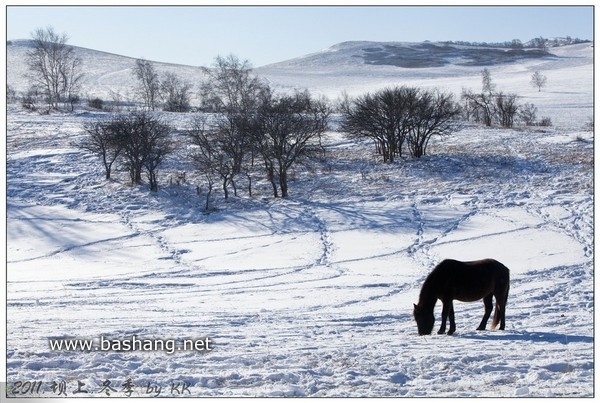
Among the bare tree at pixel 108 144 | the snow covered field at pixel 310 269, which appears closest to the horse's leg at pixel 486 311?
the snow covered field at pixel 310 269

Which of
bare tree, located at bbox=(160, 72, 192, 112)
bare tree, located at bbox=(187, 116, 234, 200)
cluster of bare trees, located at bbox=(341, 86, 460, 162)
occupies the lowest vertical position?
bare tree, located at bbox=(187, 116, 234, 200)

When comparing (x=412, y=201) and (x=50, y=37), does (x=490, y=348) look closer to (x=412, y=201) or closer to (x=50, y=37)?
(x=412, y=201)

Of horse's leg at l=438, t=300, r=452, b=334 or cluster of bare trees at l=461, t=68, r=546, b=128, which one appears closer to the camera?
horse's leg at l=438, t=300, r=452, b=334

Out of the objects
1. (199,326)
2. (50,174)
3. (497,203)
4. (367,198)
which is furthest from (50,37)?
(199,326)

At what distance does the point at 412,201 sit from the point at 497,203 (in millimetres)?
4587

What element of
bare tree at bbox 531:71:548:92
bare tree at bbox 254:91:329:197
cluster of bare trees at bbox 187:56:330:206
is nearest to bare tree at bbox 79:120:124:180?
cluster of bare trees at bbox 187:56:330:206

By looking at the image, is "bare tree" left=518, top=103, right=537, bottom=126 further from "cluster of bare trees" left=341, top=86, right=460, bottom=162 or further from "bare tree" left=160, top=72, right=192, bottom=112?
"bare tree" left=160, top=72, right=192, bottom=112

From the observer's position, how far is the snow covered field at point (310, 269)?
8.79 metres

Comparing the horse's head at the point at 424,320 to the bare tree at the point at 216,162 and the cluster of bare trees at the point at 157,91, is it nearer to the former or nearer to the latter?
the bare tree at the point at 216,162

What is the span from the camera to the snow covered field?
879cm

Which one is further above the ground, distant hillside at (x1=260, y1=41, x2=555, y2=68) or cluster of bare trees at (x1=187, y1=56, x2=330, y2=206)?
distant hillside at (x1=260, y1=41, x2=555, y2=68)

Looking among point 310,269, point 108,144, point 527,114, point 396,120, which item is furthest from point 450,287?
point 527,114

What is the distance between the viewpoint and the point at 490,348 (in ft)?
32.7

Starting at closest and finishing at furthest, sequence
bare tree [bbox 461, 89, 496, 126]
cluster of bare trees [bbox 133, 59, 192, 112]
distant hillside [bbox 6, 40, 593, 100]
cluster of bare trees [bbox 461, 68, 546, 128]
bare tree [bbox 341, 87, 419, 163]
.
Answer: bare tree [bbox 341, 87, 419, 163] → cluster of bare trees [bbox 461, 68, 546, 128] → bare tree [bbox 461, 89, 496, 126] → cluster of bare trees [bbox 133, 59, 192, 112] → distant hillside [bbox 6, 40, 593, 100]
